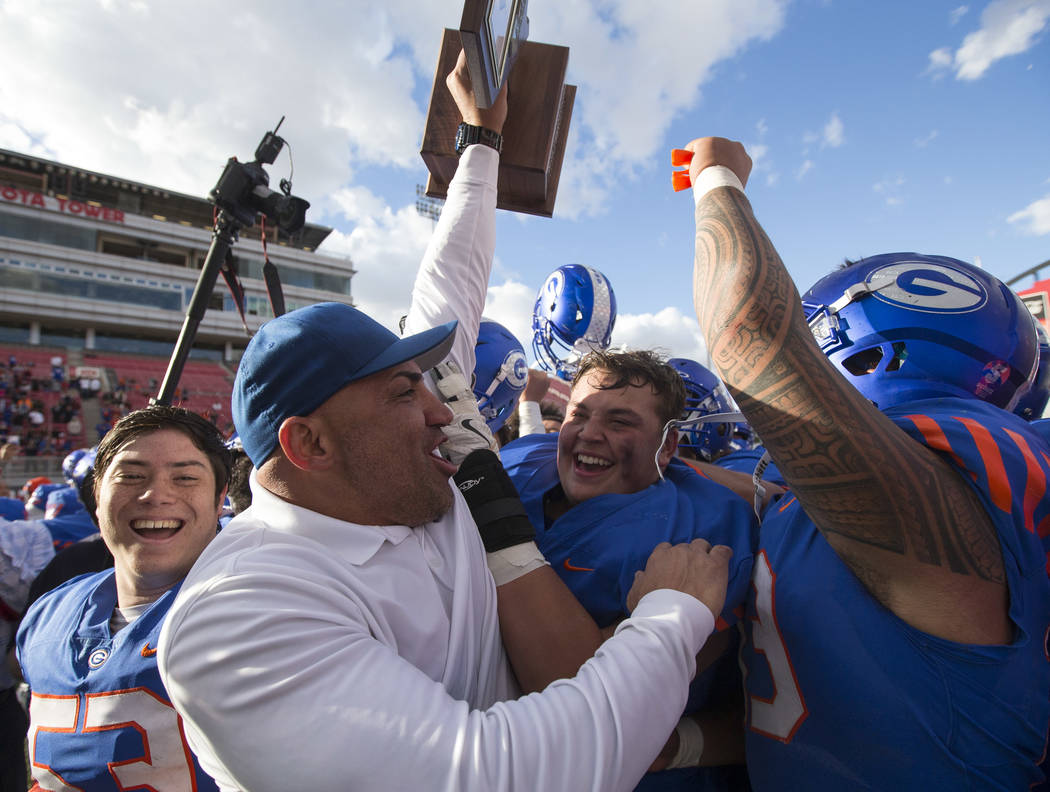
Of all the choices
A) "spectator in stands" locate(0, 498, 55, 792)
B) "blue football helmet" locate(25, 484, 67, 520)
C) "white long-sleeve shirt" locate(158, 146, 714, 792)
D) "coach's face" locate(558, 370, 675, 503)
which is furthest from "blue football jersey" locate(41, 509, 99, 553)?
"blue football helmet" locate(25, 484, 67, 520)

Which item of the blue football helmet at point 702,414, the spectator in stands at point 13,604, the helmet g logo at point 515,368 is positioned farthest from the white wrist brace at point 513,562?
the spectator in stands at point 13,604

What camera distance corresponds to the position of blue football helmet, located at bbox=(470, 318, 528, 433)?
11.6ft

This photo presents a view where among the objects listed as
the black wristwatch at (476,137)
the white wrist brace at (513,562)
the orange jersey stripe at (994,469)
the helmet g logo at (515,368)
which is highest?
the black wristwatch at (476,137)

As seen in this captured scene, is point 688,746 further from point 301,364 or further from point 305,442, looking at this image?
point 301,364

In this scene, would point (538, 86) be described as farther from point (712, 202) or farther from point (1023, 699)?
point (1023, 699)

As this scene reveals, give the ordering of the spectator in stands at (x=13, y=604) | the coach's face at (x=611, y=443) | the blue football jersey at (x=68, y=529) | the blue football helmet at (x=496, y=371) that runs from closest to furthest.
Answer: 1. the coach's face at (x=611, y=443)
2. the spectator in stands at (x=13, y=604)
3. the blue football jersey at (x=68, y=529)
4. the blue football helmet at (x=496, y=371)

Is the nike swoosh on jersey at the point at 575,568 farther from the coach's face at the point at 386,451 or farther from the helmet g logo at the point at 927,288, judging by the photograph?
the helmet g logo at the point at 927,288

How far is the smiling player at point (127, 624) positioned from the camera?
5.55ft

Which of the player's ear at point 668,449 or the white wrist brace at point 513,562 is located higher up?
the player's ear at point 668,449

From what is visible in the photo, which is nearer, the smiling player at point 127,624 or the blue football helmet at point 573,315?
the smiling player at point 127,624

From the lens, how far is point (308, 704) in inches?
35.9

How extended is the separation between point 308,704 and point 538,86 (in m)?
2.12

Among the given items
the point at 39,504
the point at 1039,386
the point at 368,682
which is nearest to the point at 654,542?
the point at 368,682

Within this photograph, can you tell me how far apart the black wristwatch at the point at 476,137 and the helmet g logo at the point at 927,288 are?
1332mm
